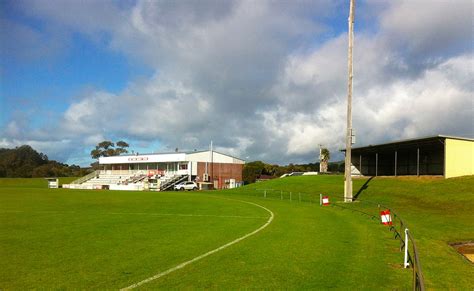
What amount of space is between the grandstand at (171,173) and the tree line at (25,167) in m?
42.4

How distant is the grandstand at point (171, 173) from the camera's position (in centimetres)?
8394

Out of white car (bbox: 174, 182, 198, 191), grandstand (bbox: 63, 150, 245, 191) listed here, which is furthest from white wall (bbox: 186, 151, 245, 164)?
white car (bbox: 174, 182, 198, 191)

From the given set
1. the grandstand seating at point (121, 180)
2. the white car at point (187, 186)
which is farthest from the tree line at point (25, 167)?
the white car at point (187, 186)

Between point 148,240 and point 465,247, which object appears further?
point 465,247

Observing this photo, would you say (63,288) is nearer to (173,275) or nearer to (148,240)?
(173,275)

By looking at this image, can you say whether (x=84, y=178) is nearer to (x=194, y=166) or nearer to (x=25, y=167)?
(x=194, y=166)

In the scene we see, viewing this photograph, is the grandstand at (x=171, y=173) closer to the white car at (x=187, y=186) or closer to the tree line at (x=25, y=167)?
the white car at (x=187, y=186)

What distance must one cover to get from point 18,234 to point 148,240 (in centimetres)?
497

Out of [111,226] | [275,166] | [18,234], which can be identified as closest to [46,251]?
[18,234]

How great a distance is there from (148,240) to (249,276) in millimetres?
5572

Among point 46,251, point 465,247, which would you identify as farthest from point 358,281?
point 465,247

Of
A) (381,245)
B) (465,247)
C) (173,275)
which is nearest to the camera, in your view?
(173,275)

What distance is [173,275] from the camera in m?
8.70

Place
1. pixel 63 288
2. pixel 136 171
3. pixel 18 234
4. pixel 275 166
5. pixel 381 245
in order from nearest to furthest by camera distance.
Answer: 1. pixel 63 288
2. pixel 381 245
3. pixel 18 234
4. pixel 136 171
5. pixel 275 166
